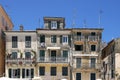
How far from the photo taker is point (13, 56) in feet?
216

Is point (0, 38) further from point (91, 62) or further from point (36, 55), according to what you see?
point (91, 62)

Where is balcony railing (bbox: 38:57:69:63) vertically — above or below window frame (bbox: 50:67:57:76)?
above

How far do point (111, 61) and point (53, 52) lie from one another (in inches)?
447

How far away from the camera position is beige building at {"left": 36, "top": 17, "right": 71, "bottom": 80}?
64500 mm

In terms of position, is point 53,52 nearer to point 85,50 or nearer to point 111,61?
point 85,50

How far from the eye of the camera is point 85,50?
6625cm

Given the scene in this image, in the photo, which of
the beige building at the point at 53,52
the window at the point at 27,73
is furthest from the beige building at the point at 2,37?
the beige building at the point at 53,52

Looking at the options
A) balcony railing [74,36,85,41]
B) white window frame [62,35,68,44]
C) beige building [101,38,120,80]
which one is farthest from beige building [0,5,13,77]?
beige building [101,38,120,80]

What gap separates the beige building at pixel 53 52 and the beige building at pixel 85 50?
139cm

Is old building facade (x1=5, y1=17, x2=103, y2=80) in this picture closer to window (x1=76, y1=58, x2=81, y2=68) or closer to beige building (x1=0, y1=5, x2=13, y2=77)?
window (x1=76, y1=58, x2=81, y2=68)

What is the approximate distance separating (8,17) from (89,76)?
23.3m

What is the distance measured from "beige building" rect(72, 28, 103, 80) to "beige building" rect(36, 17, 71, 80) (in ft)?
4.56

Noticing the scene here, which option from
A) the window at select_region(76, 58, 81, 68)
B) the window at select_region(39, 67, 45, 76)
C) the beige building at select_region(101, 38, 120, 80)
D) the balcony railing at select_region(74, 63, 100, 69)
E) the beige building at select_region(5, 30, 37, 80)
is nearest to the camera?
the beige building at select_region(101, 38, 120, 80)

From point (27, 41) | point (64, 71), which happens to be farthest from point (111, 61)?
point (27, 41)
